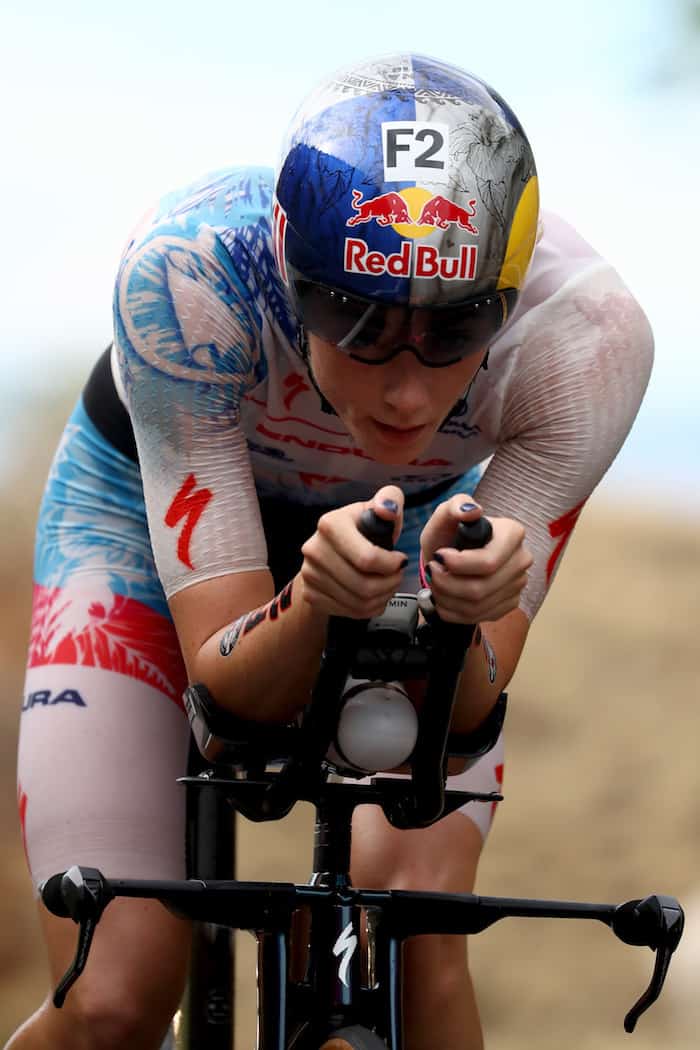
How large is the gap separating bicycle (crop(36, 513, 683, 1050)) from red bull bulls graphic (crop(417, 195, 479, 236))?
24.3 inches

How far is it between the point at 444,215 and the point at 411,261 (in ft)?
0.31

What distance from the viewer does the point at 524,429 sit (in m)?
3.29

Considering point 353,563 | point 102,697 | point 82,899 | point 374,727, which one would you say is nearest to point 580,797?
point 102,697

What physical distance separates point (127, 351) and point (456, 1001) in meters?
1.32

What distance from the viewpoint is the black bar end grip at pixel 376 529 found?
231cm

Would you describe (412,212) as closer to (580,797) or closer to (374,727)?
(374,727)

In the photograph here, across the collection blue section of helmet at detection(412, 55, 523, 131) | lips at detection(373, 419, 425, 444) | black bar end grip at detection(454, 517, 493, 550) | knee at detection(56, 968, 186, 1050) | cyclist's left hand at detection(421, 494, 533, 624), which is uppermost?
blue section of helmet at detection(412, 55, 523, 131)

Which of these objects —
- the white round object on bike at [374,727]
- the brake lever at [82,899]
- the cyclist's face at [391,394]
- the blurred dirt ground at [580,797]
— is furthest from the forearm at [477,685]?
the blurred dirt ground at [580,797]

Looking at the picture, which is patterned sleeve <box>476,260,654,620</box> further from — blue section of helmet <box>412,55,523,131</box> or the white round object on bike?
the white round object on bike

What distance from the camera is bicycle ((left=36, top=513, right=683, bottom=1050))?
8.12ft

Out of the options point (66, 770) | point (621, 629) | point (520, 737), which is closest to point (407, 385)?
A: point (66, 770)

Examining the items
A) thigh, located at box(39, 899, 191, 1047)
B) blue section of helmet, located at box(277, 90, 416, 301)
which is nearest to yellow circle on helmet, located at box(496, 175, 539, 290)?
blue section of helmet, located at box(277, 90, 416, 301)

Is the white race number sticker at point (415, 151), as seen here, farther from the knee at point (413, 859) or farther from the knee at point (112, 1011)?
the knee at point (112, 1011)

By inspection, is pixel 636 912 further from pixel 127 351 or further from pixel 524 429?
pixel 127 351
